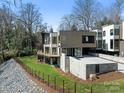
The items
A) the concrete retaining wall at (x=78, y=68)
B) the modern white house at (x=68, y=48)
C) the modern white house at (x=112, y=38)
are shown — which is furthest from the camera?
the modern white house at (x=112, y=38)

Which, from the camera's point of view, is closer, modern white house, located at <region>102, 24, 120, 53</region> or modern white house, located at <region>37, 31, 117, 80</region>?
modern white house, located at <region>37, 31, 117, 80</region>

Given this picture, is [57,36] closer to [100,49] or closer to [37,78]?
[100,49]

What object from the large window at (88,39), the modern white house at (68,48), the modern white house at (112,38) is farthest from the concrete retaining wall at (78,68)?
the modern white house at (112,38)

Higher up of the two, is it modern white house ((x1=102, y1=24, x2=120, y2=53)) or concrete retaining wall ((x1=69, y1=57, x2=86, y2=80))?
modern white house ((x1=102, y1=24, x2=120, y2=53))

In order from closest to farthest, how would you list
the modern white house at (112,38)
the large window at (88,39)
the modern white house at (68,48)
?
the modern white house at (68,48)
the large window at (88,39)
the modern white house at (112,38)

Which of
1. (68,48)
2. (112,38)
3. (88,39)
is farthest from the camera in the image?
(112,38)

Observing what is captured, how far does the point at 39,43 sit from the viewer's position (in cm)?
7631

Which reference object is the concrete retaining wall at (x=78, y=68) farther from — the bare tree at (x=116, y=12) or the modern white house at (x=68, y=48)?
the bare tree at (x=116, y=12)

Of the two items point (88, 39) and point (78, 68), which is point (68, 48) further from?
point (78, 68)

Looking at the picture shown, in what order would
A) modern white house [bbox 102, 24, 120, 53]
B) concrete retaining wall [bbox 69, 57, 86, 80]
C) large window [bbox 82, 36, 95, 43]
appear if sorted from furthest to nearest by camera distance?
modern white house [bbox 102, 24, 120, 53]
large window [bbox 82, 36, 95, 43]
concrete retaining wall [bbox 69, 57, 86, 80]

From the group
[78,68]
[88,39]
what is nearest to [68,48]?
[88,39]

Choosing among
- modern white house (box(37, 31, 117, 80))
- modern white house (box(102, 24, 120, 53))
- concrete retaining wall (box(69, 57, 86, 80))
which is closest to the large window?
modern white house (box(37, 31, 117, 80))

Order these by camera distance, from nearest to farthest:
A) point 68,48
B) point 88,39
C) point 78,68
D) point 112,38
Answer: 1. point 78,68
2. point 68,48
3. point 88,39
4. point 112,38

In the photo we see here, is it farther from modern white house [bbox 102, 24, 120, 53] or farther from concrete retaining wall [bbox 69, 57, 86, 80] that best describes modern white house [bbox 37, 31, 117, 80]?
modern white house [bbox 102, 24, 120, 53]
